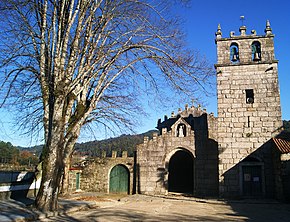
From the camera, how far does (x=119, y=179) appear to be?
19656mm

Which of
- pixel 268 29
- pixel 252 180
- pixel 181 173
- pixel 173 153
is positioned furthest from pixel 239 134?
pixel 181 173

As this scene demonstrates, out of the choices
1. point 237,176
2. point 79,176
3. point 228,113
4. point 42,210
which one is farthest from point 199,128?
point 42,210

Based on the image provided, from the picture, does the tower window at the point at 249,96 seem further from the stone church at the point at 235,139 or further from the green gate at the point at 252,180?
the green gate at the point at 252,180

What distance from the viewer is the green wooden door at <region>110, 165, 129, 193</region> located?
64.1 ft

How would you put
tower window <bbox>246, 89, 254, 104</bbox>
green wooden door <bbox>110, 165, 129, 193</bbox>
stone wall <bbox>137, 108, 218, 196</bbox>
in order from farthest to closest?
green wooden door <bbox>110, 165, 129, 193</bbox> → stone wall <bbox>137, 108, 218, 196</bbox> → tower window <bbox>246, 89, 254, 104</bbox>

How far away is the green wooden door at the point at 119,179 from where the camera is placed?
19.5 m

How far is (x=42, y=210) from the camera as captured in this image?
866 cm

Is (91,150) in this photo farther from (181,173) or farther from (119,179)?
(181,173)

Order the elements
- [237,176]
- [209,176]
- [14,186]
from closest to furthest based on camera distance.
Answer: [14,186], [237,176], [209,176]

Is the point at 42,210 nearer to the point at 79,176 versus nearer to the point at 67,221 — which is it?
the point at 67,221

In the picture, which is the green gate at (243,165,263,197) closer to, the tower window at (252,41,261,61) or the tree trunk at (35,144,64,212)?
the tower window at (252,41,261,61)

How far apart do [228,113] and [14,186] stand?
11850mm

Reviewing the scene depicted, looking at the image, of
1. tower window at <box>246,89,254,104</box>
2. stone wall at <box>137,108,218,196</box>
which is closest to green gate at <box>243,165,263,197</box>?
stone wall at <box>137,108,218,196</box>

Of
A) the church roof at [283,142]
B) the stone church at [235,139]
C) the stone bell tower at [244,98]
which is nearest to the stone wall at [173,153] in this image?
the stone church at [235,139]
